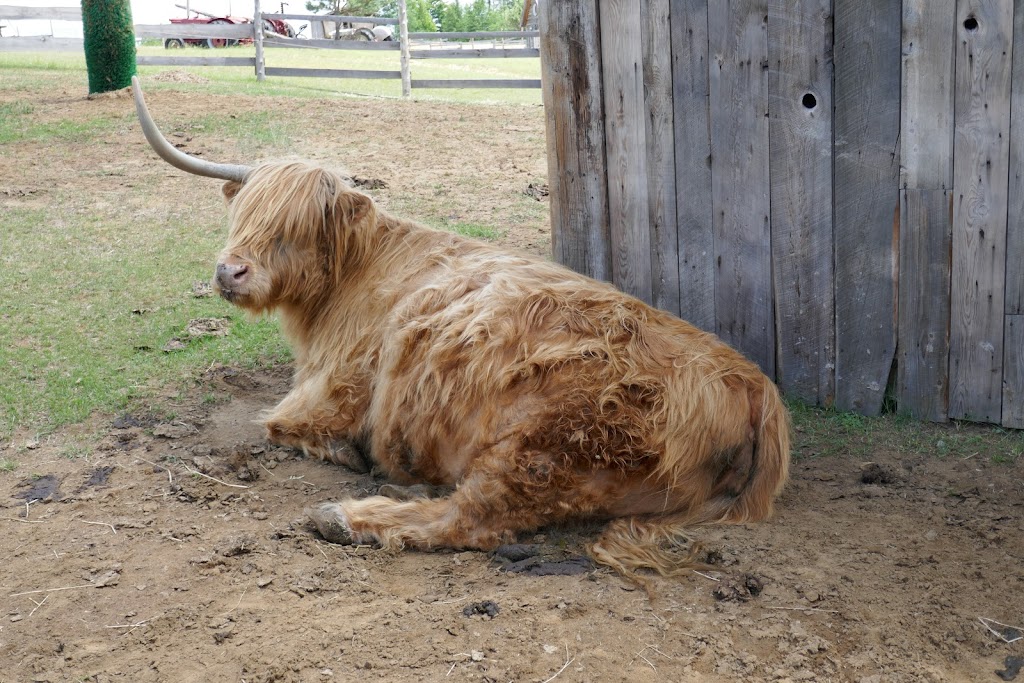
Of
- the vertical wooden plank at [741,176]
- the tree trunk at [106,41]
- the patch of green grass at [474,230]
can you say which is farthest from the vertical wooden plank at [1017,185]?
the tree trunk at [106,41]

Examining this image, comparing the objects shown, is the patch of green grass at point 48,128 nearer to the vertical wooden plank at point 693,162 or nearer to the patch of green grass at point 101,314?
the patch of green grass at point 101,314

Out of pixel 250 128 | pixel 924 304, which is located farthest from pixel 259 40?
pixel 924 304

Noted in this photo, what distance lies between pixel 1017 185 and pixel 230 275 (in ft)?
11.8

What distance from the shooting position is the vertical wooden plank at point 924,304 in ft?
14.7

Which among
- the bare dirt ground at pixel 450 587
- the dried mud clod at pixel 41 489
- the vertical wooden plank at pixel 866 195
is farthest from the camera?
the vertical wooden plank at pixel 866 195

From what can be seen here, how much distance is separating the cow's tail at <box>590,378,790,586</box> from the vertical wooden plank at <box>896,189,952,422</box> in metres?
→ 1.23

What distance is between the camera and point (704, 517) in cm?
377

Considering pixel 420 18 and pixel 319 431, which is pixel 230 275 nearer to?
pixel 319 431

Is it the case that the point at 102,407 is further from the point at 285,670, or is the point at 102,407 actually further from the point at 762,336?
the point at 762,336

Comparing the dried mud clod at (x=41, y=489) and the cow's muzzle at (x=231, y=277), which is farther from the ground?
the cow's muzzle at (x=231, y=277)

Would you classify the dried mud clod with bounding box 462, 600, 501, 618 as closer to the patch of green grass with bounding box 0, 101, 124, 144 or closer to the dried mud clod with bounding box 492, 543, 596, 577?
the dried mud clod with bounding box 492, 543, 596, 577

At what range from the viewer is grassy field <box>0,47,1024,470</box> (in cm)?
489

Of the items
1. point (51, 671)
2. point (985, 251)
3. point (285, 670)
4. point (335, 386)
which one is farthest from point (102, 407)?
point (985, 251)

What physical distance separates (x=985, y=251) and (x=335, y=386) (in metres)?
3.09
